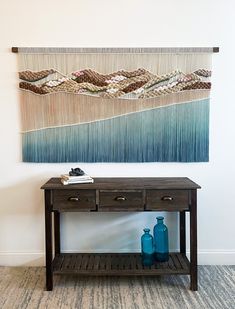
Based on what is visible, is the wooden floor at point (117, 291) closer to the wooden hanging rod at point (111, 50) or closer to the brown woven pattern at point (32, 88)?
the brown woven pattern at point (32, 88)

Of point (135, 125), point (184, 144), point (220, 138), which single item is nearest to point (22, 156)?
point (135, 125)

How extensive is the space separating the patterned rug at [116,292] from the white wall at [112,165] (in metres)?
0.27

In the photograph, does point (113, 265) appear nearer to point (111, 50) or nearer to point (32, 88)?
point (32, 88)

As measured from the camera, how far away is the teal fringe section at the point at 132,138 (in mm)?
2959

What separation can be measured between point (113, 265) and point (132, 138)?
1077 millimetres

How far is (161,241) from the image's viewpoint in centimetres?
281

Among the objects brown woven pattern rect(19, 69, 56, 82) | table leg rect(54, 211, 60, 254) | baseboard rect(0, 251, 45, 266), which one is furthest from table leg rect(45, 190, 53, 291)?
brown woven pattern rect(19, 69, 56, 82)

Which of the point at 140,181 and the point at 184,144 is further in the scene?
the point at 184,144

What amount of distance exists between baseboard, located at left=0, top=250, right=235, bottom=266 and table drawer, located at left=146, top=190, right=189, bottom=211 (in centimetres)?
78
